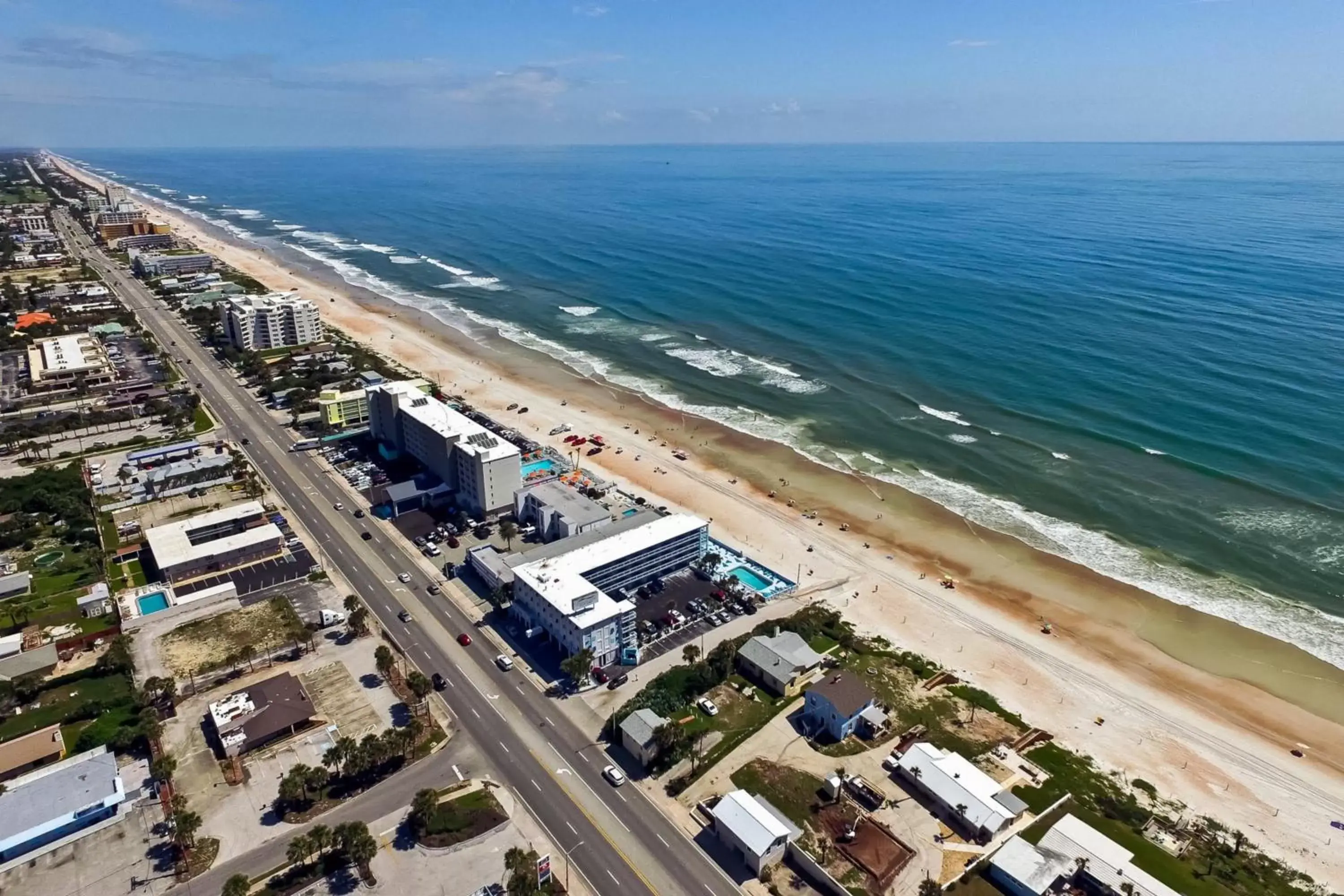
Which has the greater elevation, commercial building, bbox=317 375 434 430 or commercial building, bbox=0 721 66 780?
commercial building, bbox=317 375 434 430

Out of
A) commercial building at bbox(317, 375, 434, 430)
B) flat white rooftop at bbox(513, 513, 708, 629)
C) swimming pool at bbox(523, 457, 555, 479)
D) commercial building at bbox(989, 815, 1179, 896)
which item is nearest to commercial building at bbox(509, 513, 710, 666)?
flat white rooftop at bbox(513, 513, 708, 629)

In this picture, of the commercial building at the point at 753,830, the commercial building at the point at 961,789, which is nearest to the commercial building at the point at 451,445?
the commercial building at the point at 753,830

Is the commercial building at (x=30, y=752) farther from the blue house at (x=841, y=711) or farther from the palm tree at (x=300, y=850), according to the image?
A: the blue house at (x=841, y=711)

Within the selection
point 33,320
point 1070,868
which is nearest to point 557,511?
point 1070,868

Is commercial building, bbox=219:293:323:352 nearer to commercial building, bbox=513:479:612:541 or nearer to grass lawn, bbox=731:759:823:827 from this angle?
commercial building, bbox=513:479:612:541

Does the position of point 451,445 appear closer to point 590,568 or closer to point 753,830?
point 590,568
